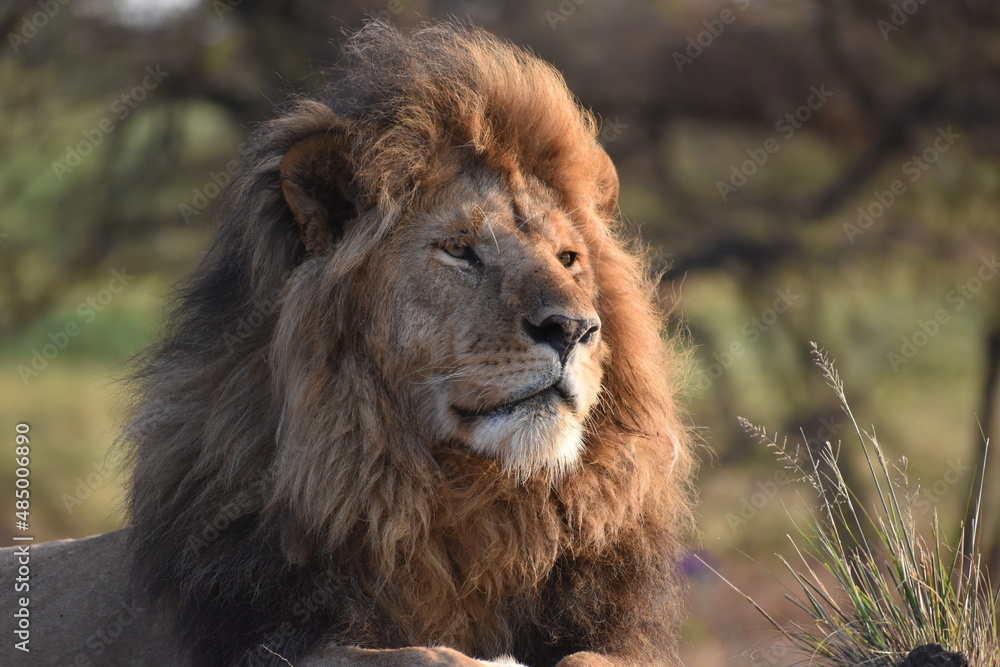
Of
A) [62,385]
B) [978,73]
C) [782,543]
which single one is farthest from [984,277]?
[62,385]

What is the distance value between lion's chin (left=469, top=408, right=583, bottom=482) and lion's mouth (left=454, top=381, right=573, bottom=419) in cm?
1

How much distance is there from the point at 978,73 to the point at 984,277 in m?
1.80

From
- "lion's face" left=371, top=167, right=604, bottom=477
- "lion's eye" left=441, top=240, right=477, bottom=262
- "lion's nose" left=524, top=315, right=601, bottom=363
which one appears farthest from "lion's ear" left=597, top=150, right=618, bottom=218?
"lion's nose" left=524, top=315, right=601, bottom=363

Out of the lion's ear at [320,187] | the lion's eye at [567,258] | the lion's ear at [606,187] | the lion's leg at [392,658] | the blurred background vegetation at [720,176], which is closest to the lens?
the lion's leg at [392,658]

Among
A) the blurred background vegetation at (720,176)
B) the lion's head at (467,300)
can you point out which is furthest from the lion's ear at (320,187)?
the blurred background vegetation at (720,176)

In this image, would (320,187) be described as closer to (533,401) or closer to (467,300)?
(467,300)

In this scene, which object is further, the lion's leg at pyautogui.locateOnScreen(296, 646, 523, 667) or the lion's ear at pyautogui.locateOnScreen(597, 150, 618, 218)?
the lion's ear at pyautogui.locateOnScreen(597, 150, 618, 218)

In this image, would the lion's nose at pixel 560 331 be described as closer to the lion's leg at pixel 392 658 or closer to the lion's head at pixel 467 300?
the lion's head at pixel 467 300

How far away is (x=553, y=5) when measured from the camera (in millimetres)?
9203

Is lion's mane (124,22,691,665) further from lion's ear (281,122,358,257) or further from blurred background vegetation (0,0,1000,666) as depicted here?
blurred background vegetation (0,0,1000,666)

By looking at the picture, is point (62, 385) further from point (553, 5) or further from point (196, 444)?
point (196, 444)

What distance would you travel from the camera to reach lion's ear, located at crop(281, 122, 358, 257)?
3.35m

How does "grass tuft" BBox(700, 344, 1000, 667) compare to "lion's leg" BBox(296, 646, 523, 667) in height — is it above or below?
below

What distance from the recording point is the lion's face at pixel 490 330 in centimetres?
312
